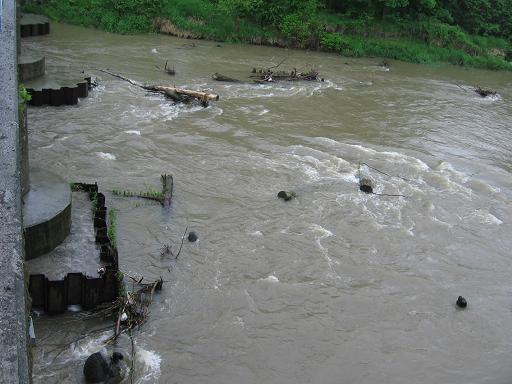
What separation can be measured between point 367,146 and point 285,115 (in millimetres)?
4154

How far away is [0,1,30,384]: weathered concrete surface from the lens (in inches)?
224

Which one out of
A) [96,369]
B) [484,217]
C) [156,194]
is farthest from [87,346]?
[484,217]

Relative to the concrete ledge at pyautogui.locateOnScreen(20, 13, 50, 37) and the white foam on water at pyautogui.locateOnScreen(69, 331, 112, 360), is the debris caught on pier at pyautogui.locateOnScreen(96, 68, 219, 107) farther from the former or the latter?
the white foam on water at pyautogui.locateOnScreen(69, 331, 112, 360)

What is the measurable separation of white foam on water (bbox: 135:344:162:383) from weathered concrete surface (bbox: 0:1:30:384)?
4.33 m

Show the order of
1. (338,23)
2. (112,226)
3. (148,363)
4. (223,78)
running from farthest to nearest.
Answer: (338,23)
(223,78)
(112,226)
(148,363)

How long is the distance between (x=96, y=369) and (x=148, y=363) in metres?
1.05

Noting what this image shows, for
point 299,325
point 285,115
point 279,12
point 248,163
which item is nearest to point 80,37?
point 279,12

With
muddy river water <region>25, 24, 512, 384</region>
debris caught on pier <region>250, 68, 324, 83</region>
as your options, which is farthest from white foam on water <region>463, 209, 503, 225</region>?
debris caught on pier <region>250, 68, 324, 83</region>

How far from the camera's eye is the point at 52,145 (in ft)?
63.6

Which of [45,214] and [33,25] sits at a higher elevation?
[33,25]

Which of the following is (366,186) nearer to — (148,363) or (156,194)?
(156,194)

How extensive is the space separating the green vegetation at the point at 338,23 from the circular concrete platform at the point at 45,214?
84.3 ft

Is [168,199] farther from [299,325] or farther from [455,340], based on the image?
[455,340]

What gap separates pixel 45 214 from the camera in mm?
12625
